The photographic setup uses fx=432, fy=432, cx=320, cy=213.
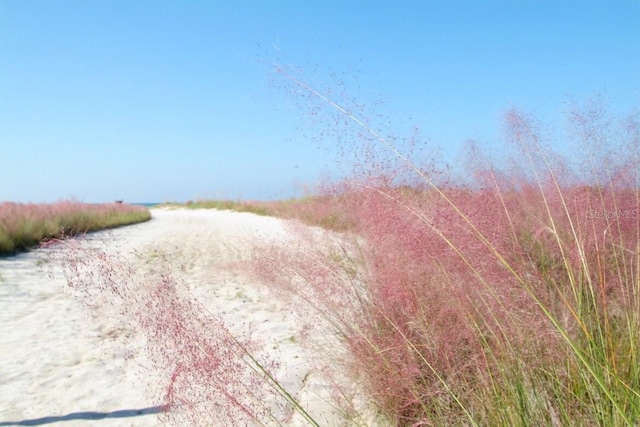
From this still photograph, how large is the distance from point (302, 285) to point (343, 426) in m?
0.71

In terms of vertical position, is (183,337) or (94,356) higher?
(183,337)

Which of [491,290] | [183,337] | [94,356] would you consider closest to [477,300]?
[491,290]

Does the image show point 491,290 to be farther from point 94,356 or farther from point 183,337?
point 94,356

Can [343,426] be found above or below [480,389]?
below

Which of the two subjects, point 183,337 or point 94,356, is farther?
point 94,356

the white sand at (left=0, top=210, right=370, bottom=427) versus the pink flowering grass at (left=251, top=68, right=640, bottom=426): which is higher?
the pink flowering grass at (left=251, top=68, right=640, bottom=426)

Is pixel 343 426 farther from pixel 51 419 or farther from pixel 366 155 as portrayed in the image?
pixel 51 419

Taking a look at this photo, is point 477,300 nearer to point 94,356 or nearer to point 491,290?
point 491,290

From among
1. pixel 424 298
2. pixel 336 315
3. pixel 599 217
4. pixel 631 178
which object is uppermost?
pixel 631 178

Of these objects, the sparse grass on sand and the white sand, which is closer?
the sparse grass on sand

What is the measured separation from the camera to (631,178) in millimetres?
1938

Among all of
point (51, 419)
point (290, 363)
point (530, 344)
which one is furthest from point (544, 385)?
point (51, 419)

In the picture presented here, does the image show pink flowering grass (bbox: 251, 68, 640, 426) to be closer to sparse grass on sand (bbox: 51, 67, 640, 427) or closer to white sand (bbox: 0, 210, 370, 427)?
sparse grass on sand (bbox: 51, 67, 640, 427)

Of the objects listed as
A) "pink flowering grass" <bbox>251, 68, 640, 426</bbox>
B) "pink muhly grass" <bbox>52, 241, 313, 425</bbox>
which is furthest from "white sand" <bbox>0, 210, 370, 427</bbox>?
"pink flowering grass" <bbox>251, 68, 640, 426</bbox>
